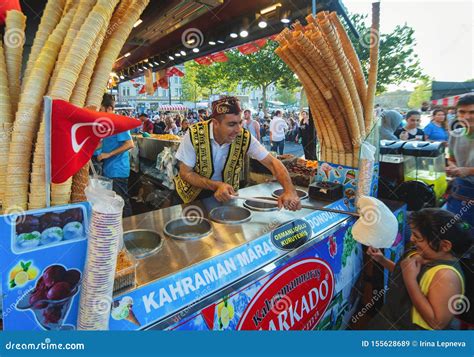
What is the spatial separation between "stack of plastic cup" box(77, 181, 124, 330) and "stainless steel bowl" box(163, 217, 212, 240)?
71 cm

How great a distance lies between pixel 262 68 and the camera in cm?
1459

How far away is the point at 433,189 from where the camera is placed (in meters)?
2.69

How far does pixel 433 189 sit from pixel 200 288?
2392mm

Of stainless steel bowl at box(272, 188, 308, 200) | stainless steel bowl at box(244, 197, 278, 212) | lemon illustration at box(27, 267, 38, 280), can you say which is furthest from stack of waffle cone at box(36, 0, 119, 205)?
stainless steel bowl at box(272, 188, 308, 200)

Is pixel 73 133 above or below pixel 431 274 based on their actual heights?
above

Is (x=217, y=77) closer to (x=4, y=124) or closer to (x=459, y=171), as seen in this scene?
(x=459, y=171)

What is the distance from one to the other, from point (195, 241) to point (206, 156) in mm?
919

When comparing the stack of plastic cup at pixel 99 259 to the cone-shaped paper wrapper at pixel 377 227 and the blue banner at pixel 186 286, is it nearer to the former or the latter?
the blue banner at pixel 186 286

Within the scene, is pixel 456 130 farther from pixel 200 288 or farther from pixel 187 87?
pixel 187 87

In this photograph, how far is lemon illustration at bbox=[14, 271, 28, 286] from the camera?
874 mm

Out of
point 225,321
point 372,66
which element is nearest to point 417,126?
point 372,66

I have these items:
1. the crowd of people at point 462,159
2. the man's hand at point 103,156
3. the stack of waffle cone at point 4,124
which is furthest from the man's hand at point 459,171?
the man's hand at point 103,156

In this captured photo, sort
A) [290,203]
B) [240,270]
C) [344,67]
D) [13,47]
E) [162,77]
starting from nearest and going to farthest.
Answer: [13,47] → [240,270] → [290,203] → [344,67] → [162,77]

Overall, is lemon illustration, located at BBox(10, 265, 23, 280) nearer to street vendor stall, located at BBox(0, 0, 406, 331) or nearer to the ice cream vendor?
street vendor stall, located at BBox(0, 0, 406, 331)
